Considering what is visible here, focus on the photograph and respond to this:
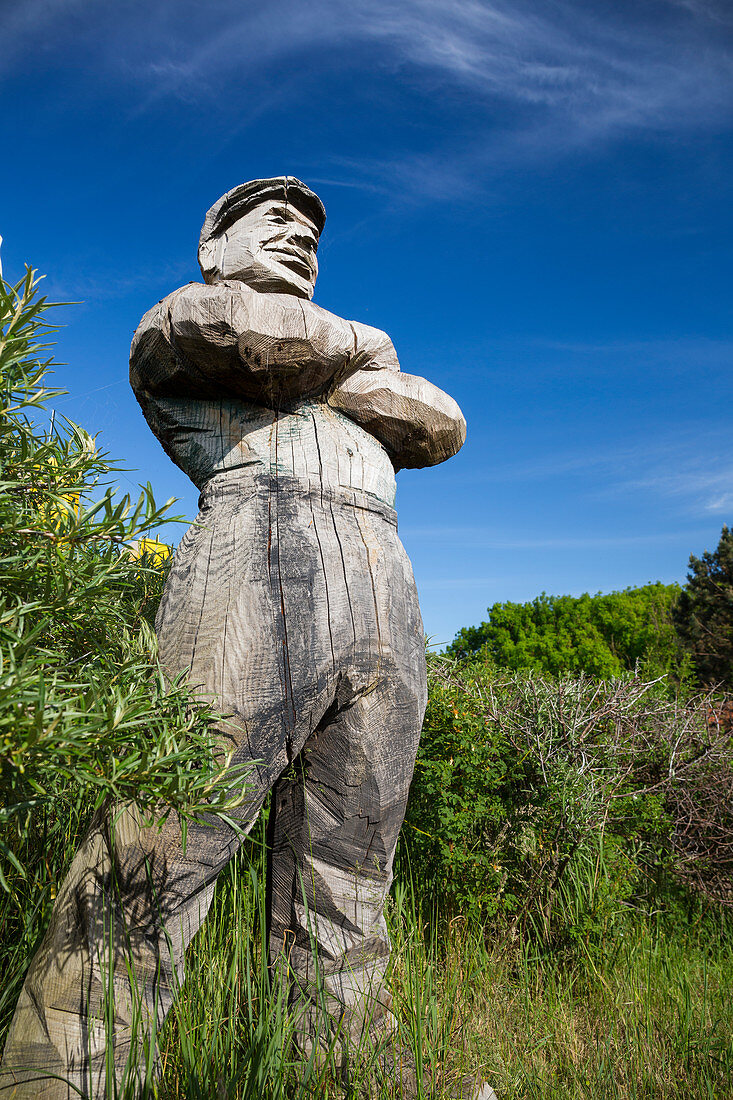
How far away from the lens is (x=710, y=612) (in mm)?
13867

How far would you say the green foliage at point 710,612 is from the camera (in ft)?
40.8

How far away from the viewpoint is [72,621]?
168cm

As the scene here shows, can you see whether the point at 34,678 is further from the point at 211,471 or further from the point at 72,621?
the point at 211,471

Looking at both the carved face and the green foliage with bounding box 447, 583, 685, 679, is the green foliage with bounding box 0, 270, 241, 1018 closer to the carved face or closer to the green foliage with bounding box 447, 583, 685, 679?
the carved face

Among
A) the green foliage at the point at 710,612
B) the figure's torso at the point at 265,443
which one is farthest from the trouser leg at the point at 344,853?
the green foliage at the point at 710,612

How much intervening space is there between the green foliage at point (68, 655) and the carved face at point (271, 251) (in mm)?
1026

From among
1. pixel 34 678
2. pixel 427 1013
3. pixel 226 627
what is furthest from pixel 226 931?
pixel 34 678

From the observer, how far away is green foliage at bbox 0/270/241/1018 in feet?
4.10

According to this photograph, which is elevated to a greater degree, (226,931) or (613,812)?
(613,812)

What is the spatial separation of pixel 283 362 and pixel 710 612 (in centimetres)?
1389

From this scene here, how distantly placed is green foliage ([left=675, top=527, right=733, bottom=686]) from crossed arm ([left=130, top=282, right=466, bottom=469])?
1133 cm

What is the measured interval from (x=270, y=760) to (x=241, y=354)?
1141mm

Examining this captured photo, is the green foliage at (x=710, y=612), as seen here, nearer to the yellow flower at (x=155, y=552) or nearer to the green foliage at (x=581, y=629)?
the green foliage at (x=581, y=629)

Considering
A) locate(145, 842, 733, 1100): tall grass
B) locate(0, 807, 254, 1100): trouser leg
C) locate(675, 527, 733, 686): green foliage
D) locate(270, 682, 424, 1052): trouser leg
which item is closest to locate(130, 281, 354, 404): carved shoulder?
locate(270, 682, 424, 1052): trouser leg
